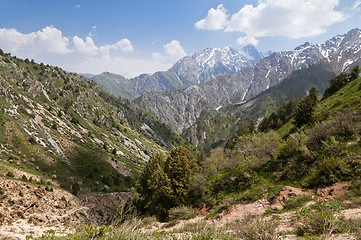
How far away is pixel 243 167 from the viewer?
29.2 meters

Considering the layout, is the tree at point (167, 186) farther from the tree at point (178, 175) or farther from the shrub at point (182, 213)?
the shrub at point (182, 213)

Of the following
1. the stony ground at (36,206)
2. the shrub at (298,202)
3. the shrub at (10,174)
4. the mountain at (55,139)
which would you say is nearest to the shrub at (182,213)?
the stony ground at (36,206)

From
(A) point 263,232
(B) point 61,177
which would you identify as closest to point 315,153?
(A) point 263,232

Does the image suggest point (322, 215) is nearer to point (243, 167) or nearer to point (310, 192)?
point (310, 192)

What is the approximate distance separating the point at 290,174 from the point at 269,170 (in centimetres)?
373

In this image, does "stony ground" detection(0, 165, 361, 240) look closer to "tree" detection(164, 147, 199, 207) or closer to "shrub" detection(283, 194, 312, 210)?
"shrub" detection(283, 194, 312, 210)

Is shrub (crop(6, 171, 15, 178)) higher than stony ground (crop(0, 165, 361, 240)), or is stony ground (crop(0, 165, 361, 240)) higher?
shrub (crop(6, 171, 15, 178))

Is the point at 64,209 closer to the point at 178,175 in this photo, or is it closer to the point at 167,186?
the point at 167,186

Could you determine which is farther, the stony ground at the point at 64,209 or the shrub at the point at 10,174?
the shrub at the point at 10,174

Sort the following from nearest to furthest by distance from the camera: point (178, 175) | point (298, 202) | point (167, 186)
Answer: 1. point (298, 202)
2. point (167, 186)
3. point (178, 175)

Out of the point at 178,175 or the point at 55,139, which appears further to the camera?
the point at 55,139

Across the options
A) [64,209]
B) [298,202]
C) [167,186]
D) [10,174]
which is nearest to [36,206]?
[64,209]

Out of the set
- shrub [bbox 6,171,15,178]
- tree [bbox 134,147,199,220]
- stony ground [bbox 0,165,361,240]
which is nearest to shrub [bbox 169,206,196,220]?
stony ground [bbox 0,165,361,240]

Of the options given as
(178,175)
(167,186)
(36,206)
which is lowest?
(167,186)
